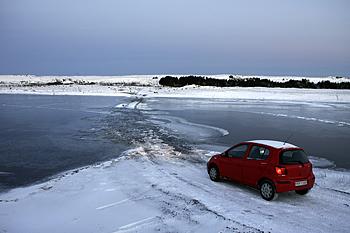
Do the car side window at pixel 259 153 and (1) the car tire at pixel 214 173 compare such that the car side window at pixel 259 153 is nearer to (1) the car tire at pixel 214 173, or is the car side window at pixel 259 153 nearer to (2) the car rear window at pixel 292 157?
(2) the car rear window at pixel 292 157

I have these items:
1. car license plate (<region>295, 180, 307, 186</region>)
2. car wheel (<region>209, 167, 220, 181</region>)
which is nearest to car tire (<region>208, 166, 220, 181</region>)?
car wheel (<region>209, 167, 220, 181</region>)

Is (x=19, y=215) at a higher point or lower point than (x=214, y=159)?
lower

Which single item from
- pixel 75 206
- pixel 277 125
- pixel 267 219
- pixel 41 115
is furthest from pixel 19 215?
pixel 41 115

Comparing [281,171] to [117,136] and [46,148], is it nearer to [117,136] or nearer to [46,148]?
[46,148]

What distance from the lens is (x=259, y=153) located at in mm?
10773

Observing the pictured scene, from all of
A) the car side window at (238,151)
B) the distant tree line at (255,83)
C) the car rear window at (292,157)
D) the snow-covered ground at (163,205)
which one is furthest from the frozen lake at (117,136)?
the distant tree line at (255,83)

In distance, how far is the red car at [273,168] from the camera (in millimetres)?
10031

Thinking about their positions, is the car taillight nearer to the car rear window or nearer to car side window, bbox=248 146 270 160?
the car rear window

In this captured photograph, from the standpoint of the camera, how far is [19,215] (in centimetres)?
917

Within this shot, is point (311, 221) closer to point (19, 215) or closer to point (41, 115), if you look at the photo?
point (19, 215)

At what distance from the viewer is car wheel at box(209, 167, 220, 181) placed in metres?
12.1

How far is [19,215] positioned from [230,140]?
1262 centimetres

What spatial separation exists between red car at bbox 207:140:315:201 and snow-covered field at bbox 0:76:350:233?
0.37 meters

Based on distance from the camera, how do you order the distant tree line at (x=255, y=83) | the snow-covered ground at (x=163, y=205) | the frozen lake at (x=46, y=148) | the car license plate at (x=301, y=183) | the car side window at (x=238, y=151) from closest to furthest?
1. the snow-covered ground at (x=163, y=205)
2. the car license plate at (x=301, y=183)
3. the car side window at (x=238, y=151)
4. the frozen lake at (x=46, y=148)
5. the distant tree line at (x=255, y=83)
